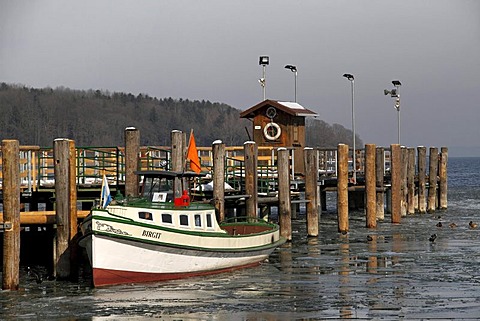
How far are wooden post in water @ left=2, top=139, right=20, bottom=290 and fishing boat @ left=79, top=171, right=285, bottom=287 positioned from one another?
5.38 ft

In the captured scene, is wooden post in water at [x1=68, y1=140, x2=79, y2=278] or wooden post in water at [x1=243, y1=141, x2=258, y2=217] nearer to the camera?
wooden post in water at [x1=68, y1=140, x2=79, y2=278]

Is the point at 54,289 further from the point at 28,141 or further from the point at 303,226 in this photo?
the point at 28,141

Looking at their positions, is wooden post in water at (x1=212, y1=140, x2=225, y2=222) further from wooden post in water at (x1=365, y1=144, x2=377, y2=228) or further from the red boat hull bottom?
wooden post in water at (x1=365, y1=144, x2=377, y2=228)

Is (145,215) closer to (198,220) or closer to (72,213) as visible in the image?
(198,220)

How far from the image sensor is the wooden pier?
77.8 ft

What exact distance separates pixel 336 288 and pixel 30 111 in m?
138

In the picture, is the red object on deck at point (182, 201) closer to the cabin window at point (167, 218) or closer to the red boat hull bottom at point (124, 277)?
the cabin window at point (167, 218)

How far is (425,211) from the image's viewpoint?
49062 millimetres

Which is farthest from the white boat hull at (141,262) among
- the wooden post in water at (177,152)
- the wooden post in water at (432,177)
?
the wooden post in water at (432,177)

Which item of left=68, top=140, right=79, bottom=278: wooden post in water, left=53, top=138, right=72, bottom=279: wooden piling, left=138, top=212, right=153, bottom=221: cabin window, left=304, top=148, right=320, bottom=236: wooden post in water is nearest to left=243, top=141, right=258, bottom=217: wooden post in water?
left=304, top=148, right=320, bottom=236: wooden post in water

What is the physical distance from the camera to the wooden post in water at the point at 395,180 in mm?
41125

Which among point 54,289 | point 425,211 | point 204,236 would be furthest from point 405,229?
point 54,289

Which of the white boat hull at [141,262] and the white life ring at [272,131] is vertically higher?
the white life ring at [272,131]

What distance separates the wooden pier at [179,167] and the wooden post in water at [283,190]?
3cm
